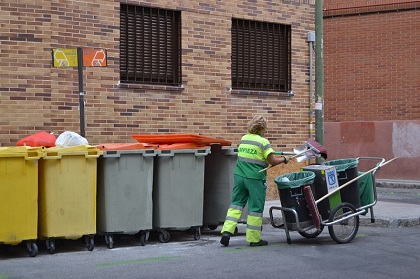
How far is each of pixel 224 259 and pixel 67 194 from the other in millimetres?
2101

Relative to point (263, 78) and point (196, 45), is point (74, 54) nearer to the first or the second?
point (196, 45)

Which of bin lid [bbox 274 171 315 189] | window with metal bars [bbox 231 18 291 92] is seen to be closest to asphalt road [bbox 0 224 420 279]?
bin lid [bbox 274 171 315 189]

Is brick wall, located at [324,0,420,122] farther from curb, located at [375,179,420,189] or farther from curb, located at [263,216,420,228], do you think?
curb, located at [263,216,420,228]

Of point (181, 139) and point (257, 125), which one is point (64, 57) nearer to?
point (181, 139)

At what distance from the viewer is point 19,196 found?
8953 millimetres

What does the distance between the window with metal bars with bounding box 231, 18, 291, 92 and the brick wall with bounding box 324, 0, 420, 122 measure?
741 centimetres

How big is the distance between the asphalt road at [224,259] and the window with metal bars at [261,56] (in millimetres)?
5017

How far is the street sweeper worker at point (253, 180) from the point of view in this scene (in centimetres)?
945

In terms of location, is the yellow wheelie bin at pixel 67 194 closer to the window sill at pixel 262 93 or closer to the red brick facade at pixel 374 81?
the window sill at pixel 262 93

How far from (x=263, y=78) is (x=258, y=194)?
6.11 m

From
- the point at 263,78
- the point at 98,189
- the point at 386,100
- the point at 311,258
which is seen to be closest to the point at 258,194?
the point at 311,258

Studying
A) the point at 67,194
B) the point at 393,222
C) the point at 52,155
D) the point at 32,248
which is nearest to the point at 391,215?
the point at 393,222

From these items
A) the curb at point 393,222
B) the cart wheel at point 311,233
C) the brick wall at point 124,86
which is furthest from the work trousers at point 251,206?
the brick wall at point 124,86

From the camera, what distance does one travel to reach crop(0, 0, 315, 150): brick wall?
1193cm
